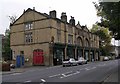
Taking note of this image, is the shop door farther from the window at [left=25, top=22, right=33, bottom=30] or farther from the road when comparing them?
the road

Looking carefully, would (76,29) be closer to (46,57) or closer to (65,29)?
(65,29)

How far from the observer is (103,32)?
10556 centimetres

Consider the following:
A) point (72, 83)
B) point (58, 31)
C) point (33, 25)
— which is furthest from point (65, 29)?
point (72, 83)

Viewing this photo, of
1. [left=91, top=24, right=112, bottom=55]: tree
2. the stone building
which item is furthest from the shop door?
[left=91, top=24, right=112, bottom=55]: tree

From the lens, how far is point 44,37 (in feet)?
184

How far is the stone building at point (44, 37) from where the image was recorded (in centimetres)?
5547

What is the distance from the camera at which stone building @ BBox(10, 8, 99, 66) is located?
55469 mm

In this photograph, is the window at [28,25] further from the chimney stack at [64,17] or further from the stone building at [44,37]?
the chimney stack at [64,17]

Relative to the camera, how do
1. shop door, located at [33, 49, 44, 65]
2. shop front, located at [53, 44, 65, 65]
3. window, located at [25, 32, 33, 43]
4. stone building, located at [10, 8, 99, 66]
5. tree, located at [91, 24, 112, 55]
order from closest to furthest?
stone building, located at [10, 8, 99, 66] < shop door, located at [33, 49, 44, 65] < shop front, located at [53, 44, 65, 65] < window, located at [25, 32, 33, 43] < tree, located at [91, 24, 112, 55]

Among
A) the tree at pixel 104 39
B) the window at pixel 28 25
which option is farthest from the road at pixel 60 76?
the tree at pixel 104 39

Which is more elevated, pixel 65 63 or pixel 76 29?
pixel 76 29

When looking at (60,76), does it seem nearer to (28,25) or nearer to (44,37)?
(44,37)

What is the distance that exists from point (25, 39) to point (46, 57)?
7.83 m

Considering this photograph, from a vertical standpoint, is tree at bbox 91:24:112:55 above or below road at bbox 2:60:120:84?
above
